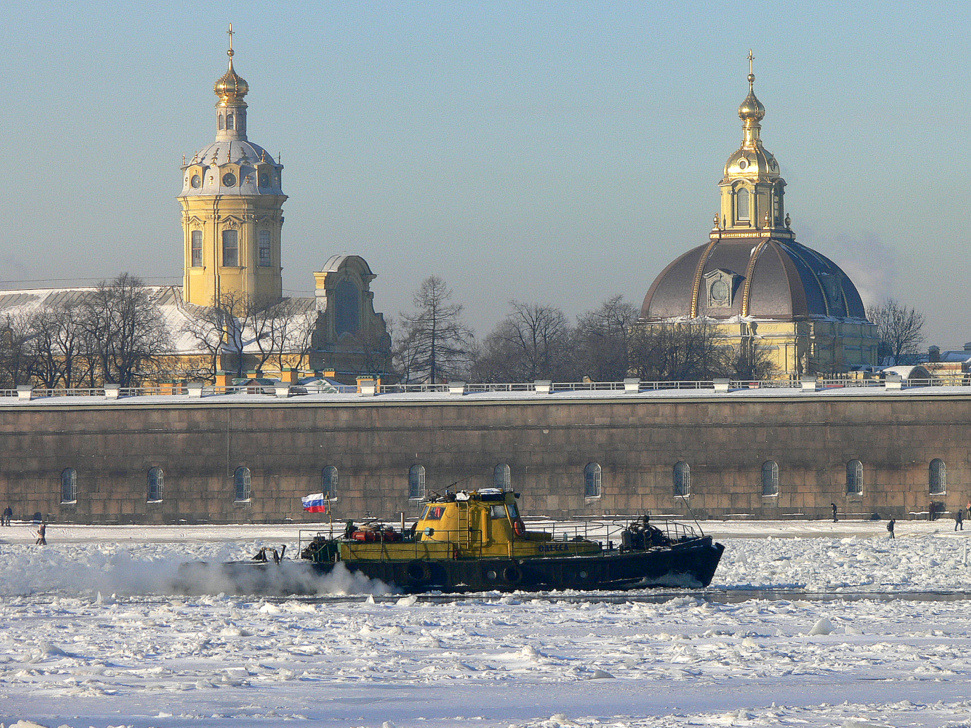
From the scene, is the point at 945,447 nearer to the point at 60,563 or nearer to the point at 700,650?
the point at 60,563

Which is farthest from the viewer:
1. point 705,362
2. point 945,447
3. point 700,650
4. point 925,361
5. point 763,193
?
point 925,361

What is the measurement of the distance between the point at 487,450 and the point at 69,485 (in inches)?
614

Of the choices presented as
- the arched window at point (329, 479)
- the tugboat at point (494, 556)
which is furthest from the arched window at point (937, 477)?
the tugboat at point (494, 556)

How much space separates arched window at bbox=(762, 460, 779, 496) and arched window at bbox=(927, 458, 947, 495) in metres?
5.21

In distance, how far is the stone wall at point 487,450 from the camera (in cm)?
5869

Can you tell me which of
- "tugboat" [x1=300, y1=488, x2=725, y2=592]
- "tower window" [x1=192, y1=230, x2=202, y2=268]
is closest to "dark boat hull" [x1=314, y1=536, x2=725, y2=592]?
"tugboat" [x1=300, y1=488, x2=725, y2=592]

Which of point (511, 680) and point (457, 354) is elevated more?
point (457, 354)

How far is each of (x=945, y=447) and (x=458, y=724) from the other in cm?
4189

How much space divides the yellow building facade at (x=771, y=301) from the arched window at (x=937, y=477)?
44.8m

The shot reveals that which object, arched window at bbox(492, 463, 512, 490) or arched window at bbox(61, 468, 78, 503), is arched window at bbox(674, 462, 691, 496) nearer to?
arched window at bbox(492, 463, 512, 490)

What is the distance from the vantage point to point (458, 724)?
19672 millimetres

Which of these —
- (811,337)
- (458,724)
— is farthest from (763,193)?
(458,724)

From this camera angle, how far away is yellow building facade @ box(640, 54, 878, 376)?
10750 cm

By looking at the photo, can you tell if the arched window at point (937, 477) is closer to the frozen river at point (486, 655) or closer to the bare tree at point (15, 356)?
the frozen river at point (486, 655)
